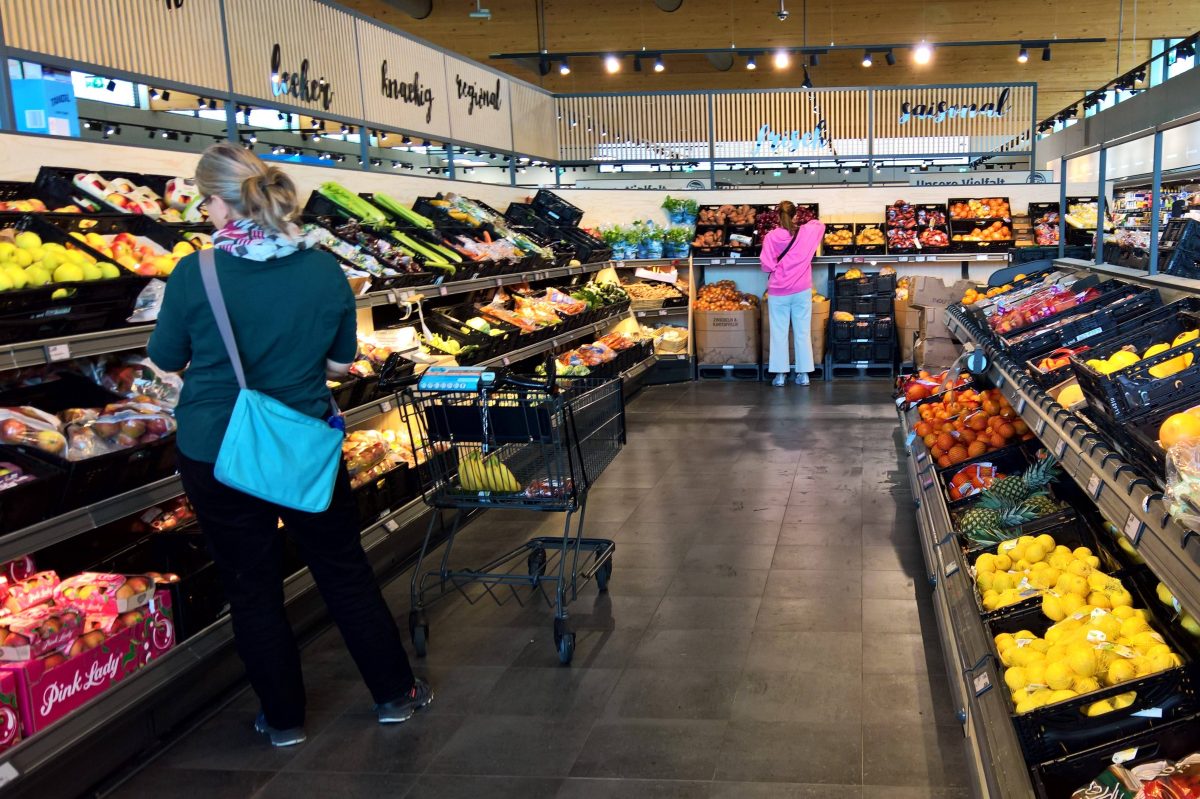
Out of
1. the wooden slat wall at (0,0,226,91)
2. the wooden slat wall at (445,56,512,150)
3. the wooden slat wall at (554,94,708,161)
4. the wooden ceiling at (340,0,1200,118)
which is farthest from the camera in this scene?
the wooden ceiling at (340,0,1200,118)

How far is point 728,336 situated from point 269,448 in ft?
25.1

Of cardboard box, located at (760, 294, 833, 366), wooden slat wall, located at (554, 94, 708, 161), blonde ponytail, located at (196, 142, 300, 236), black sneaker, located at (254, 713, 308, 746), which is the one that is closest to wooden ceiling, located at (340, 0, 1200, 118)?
wooden slat wall, located at (554, 94, 708, 161)

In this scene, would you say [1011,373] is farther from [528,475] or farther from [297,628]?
[297,628]

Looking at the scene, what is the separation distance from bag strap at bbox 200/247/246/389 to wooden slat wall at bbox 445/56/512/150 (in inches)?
219

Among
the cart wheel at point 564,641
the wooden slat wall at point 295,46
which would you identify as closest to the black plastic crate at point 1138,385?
the cart wheel at point 564,641

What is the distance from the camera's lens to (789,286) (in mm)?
9703

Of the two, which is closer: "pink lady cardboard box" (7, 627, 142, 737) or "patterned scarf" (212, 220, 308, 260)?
"pink lady cardboard box" (7, 627, 142, 737)

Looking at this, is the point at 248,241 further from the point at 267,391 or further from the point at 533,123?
the point at 533,123

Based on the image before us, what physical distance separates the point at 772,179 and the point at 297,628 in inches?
721

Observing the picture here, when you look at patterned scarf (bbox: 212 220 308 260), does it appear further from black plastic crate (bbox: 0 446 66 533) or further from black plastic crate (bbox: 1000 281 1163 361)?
black plastic crate (bbox: 1000 281 1163 361)

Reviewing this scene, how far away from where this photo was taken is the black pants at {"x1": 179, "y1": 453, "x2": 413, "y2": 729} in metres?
3.10

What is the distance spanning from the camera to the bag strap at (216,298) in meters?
2.91

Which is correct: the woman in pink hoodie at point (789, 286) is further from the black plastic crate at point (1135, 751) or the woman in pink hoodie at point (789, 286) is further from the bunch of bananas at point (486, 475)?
the black plastic crate at point (1135, 751)

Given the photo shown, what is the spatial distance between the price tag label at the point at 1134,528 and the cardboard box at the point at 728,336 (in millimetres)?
8051
